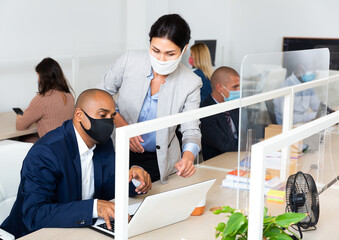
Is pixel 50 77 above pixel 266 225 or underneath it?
above

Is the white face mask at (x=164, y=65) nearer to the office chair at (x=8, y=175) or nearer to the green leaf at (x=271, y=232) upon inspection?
the office chair at (x=8, y=175)

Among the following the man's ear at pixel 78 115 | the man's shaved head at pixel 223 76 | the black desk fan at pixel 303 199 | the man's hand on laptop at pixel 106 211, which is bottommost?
the man's hand on laptop at pixel 106 211

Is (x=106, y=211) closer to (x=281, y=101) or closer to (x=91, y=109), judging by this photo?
(x=91, y=109)

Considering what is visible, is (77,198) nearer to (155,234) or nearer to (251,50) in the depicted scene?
(155,234)

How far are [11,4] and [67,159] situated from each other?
9.73ft

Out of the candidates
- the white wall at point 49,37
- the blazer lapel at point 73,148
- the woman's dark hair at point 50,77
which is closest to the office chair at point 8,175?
the blazer lapel at point 73,148

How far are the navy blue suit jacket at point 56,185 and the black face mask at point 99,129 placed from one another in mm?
75

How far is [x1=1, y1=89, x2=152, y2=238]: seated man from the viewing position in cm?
163

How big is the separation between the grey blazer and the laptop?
0.45 meters

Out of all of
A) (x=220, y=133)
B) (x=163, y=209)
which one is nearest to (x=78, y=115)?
(x=163, y=209)

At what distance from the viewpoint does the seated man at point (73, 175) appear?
5.34 ft

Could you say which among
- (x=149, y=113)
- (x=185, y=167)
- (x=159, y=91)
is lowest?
(x=185, y=167)

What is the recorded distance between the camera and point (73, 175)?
1.83 m

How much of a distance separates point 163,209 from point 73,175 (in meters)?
0.49
